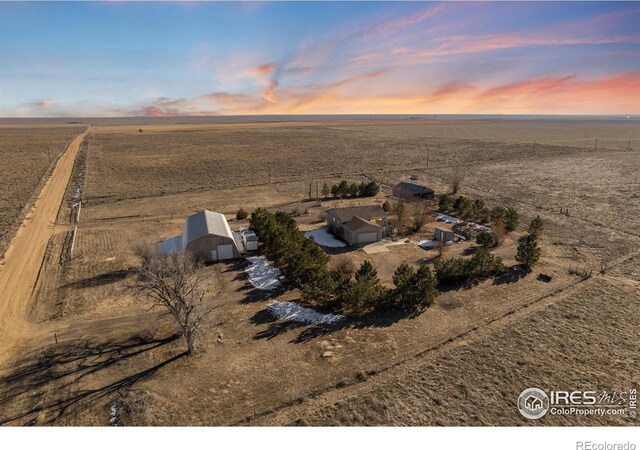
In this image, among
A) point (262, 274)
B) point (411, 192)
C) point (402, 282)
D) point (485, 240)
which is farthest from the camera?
point (411, 192)

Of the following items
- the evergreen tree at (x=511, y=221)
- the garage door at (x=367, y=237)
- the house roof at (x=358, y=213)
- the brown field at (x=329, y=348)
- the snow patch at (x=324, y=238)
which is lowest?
the brown field at (x=329, y=348)

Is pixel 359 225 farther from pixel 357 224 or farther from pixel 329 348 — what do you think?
pixel 329 348

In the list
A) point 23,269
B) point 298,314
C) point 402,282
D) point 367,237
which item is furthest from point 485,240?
point 23,269

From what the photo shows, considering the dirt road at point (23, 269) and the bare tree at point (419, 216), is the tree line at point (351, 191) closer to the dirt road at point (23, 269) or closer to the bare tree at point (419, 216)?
the bare tree at point (419, 216)

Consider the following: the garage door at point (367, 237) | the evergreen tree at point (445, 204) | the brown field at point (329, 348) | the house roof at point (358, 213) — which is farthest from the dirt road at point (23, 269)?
the evergreen tree at point (445, 204)

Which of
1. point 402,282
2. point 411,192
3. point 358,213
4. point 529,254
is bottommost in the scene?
point 402,282
